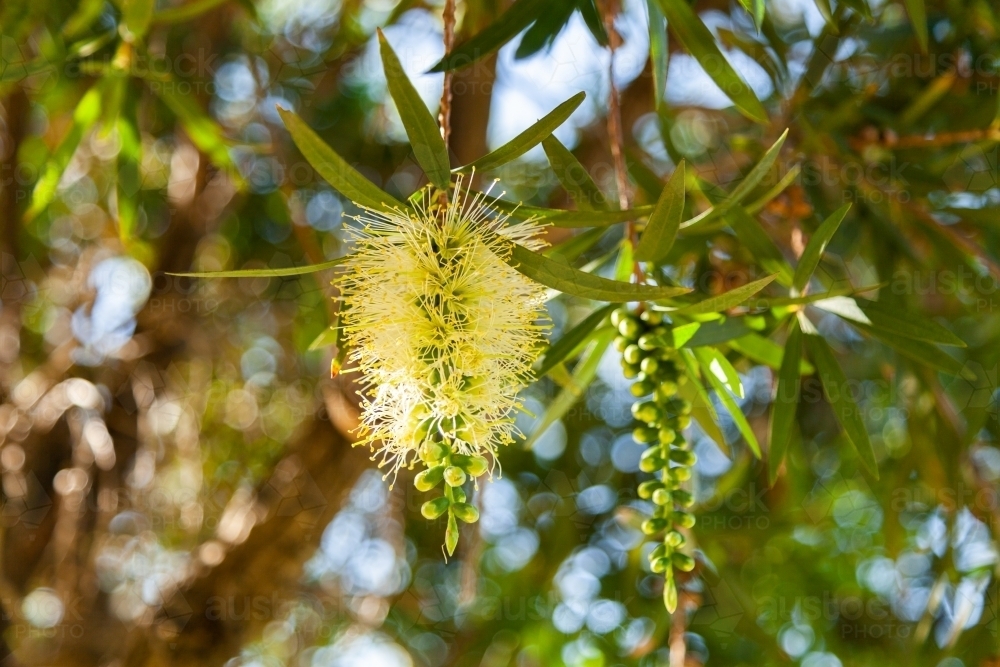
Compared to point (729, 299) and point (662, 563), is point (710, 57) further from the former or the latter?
point (662, 563)

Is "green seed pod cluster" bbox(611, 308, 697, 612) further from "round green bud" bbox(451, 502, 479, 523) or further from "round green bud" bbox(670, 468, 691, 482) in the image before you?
"round green bud" bbox(451, 502, 479, 523)

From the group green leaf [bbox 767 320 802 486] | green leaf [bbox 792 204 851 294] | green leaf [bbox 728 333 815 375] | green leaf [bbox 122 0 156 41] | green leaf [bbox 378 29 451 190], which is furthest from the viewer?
green leaf [bbox 122 0 156 41]

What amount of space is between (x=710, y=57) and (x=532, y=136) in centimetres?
47

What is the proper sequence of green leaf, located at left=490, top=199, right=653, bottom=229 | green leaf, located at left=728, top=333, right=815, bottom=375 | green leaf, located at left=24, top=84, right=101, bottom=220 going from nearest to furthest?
green leaf, located at left=490, top=199, right=653, bottom=229 < green leaf, located at left=728, top=333, right=815, bottom=375 < green leaf, located at left=24, top=84, right=101, bottom=220

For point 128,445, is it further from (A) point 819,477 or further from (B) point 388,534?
(A) point 819,477

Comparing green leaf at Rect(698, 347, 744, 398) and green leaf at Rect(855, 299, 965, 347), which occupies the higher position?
green leaf at Rect(855, 299, 965, 347)

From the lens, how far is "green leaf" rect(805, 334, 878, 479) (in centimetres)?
136

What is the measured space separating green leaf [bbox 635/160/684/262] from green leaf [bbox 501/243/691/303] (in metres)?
0.15

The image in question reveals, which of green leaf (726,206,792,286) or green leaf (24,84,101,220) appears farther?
green leaf (24,84,101,220)

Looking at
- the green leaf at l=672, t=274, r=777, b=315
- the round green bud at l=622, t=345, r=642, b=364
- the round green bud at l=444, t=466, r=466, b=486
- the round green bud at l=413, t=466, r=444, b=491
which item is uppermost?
the green leaf at l=672, t=274, r=777, b=315

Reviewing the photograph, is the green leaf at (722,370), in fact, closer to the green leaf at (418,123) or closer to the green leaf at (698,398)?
the green leaf at (698,398)

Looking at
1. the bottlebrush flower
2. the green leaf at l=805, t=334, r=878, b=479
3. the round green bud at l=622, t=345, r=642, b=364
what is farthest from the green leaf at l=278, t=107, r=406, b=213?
the green leaf at l=805, t=334, r=878, b=479

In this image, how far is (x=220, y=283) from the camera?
3.41m

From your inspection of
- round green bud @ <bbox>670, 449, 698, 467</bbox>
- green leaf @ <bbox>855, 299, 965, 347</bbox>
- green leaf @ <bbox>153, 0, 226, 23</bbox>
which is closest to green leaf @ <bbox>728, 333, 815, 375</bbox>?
green leaf @ <bbox>855, 299, 965, 347</bbox>
